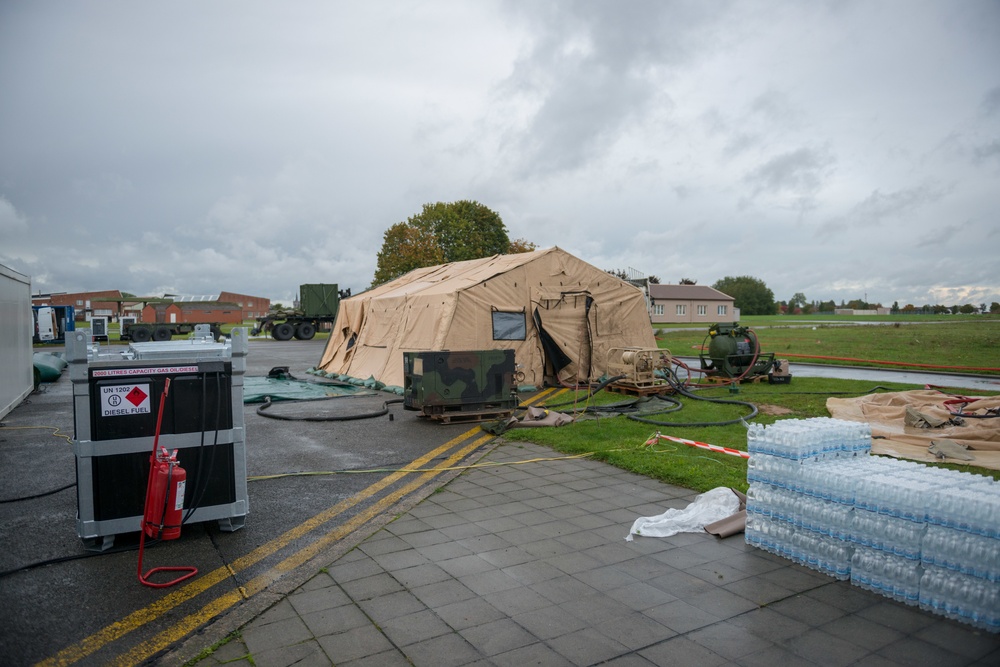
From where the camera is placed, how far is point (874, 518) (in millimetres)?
3865

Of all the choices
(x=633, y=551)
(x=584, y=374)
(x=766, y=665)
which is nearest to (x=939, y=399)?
(x=584, y=374)

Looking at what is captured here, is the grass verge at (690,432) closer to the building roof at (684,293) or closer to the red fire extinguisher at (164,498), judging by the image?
the red fire extinguisher at (164,498)

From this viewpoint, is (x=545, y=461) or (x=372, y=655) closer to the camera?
(x=372, y=655)

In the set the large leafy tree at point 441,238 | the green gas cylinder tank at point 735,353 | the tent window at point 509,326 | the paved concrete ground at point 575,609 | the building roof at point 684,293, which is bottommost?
the paved concrete ground at point 575,609

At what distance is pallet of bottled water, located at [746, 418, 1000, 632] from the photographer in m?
3.43

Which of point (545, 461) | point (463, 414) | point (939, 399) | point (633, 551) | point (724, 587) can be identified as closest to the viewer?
point (724, 587)

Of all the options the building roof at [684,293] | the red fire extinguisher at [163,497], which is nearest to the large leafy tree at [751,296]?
the building roof at [684,293]

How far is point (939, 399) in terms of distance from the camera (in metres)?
10.5

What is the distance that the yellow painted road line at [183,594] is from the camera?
10.9ft

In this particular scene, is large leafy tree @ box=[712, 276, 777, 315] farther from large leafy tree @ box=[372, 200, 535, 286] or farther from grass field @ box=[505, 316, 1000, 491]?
grass field @ box=[505, 316, 1000, 491]

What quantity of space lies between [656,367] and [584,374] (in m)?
2.13

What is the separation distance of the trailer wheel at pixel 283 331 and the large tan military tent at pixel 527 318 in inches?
999

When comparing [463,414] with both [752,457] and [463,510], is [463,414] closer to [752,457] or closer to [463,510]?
[463,510]

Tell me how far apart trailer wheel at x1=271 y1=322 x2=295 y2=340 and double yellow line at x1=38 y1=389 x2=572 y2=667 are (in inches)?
1399
